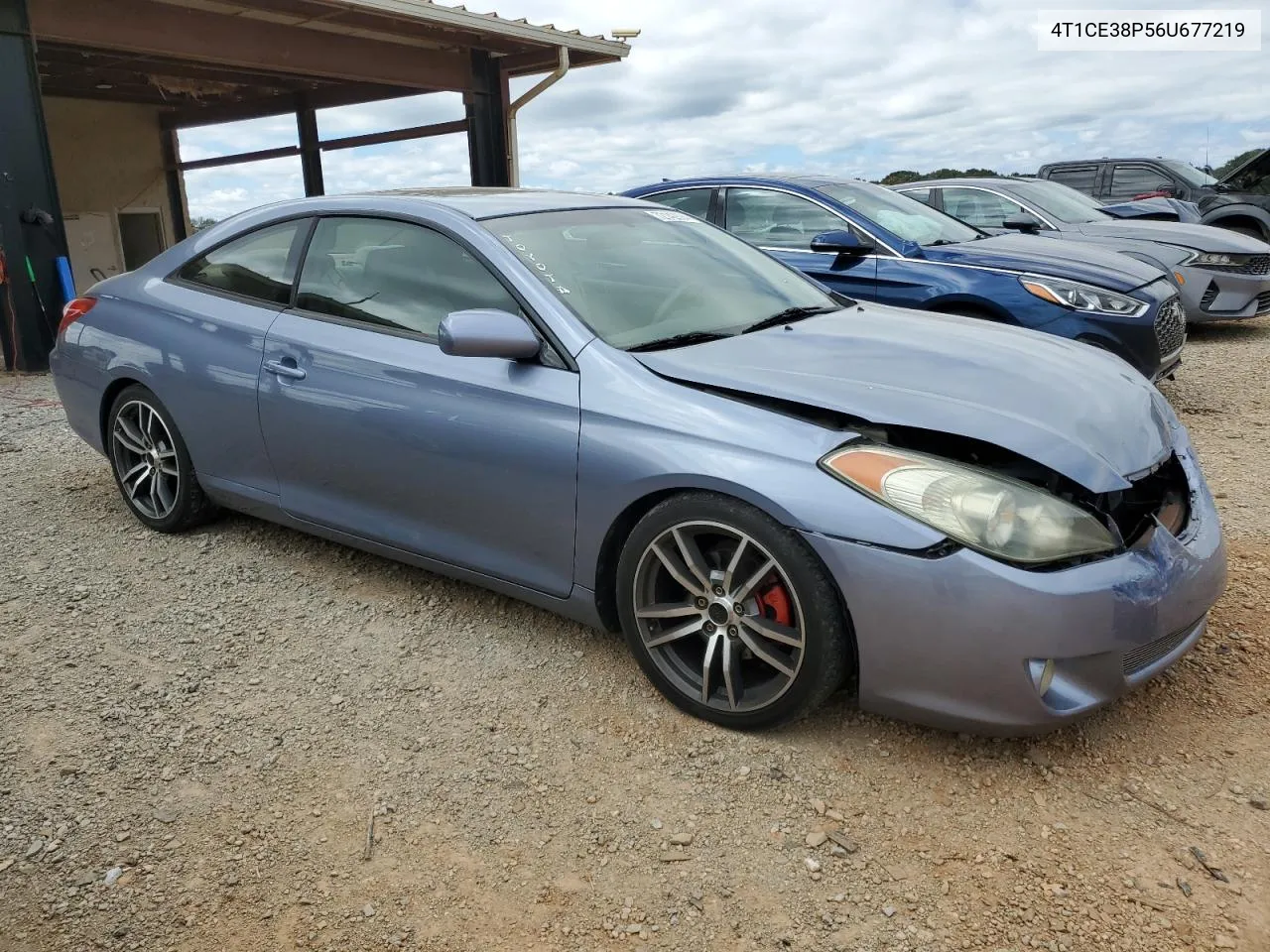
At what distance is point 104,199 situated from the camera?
17.0m

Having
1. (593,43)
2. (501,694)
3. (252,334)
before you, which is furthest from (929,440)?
(593,43)

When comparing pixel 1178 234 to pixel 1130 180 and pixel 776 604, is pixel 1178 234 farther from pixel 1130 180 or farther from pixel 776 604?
pixel 776 604

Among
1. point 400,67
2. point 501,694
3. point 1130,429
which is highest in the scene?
point 400,67

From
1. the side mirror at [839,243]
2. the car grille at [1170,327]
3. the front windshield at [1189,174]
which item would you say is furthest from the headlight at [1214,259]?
the front windshield at [1189,174]

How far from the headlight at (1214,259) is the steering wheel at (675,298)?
7.14 m

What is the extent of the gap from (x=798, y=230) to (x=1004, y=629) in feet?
16.0

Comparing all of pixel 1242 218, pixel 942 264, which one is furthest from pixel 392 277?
pixel 1242 218

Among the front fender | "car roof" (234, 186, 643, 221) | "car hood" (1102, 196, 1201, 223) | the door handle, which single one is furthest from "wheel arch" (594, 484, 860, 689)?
the front fender

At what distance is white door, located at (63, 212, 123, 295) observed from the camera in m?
16.3

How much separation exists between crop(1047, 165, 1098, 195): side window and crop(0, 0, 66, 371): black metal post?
12664 mm

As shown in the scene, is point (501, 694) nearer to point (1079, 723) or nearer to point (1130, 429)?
point (1079, 723)

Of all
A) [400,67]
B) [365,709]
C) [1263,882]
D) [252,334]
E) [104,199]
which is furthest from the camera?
[104,199]

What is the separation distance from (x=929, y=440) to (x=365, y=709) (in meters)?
1.81

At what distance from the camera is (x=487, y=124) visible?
12.8m
